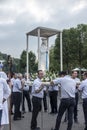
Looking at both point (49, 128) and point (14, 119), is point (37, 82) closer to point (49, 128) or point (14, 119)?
point (49, 128)

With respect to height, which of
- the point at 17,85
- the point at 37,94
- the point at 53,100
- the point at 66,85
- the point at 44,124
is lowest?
the point at 44,124

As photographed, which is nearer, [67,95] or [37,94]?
[67,95]

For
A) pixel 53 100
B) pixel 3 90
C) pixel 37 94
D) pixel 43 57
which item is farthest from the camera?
pixel 43 57

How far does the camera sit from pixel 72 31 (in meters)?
38.5

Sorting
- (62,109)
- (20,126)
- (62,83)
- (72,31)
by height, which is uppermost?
(72,31)

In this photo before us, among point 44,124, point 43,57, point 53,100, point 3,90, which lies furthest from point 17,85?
point 3,90

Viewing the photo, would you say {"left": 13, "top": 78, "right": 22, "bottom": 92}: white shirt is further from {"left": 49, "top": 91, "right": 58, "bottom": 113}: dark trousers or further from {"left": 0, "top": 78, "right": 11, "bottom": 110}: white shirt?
{"left": 0, "top": 78, "right": 11, "bottom": 110}: white shirt

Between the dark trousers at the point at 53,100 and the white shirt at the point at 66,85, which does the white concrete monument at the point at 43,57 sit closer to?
the dark trousers at the point at 53,100

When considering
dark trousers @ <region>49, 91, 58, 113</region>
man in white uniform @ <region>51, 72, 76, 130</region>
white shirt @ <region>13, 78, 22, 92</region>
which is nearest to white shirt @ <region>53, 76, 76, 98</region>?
man in white uniform @ <region>51, 72, 76, 130</region>

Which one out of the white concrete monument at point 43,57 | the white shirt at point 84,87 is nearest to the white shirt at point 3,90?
the white shirt at point 84,87

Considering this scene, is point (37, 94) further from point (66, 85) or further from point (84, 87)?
point (84, 87)

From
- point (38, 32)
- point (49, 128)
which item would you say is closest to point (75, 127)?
point (49, 128)

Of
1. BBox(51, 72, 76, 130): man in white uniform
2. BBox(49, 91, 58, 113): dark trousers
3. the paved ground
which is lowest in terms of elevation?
the paved ground

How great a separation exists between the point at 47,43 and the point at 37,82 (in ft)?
21.2
